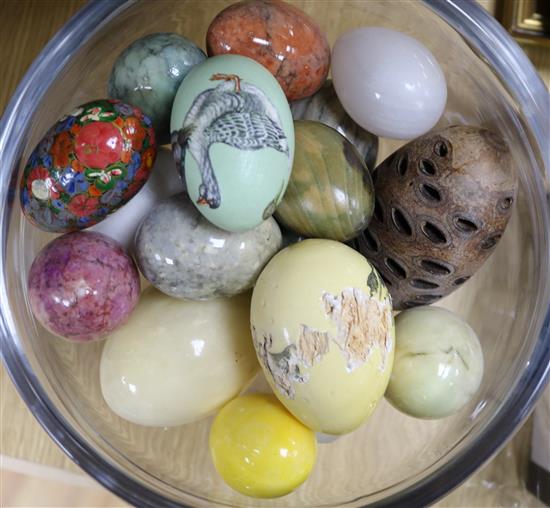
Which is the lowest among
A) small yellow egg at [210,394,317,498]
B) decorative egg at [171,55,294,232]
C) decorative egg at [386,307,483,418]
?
small yellow egg at [210,394,317,498]

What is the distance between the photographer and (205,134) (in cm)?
37

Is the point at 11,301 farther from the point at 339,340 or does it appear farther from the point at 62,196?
the point at 339,340

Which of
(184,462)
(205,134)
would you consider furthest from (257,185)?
(184,462)

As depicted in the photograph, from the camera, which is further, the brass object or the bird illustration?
the brass object

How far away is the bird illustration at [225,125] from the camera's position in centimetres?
37

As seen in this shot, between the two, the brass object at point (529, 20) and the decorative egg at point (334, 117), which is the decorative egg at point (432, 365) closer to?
the decorative egg at point (334, 117)

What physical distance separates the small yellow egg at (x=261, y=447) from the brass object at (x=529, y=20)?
0.35 meters

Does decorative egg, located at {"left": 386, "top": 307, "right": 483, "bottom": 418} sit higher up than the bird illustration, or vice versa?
the bird illustration

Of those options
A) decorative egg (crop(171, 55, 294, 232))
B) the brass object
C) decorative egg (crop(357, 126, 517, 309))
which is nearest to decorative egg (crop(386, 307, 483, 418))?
decorative egg (crop(357, 126, 517, 309))

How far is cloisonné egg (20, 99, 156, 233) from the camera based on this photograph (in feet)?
1.24

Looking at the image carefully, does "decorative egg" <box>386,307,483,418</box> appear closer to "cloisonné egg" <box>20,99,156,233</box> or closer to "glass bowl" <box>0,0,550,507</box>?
"glass bowl" <box>0,0,550,507</box>

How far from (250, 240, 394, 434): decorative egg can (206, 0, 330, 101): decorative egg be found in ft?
0.36

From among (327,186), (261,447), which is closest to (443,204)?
(327,186)

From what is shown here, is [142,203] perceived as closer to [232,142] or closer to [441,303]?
[232,142]
